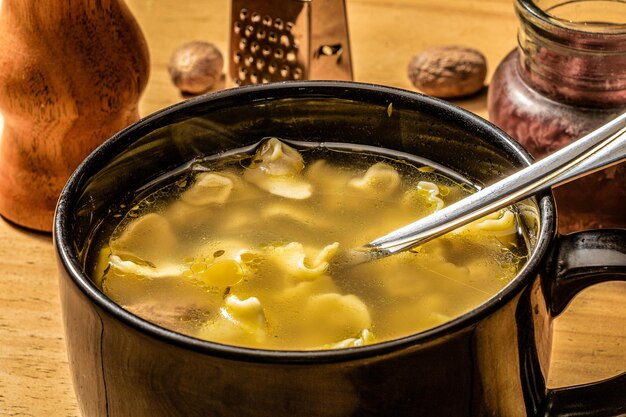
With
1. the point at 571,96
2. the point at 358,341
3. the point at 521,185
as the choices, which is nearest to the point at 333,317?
the point at 358,341

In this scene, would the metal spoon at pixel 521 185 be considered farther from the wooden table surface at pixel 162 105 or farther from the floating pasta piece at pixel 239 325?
the wooden table surface at pixel 162 105

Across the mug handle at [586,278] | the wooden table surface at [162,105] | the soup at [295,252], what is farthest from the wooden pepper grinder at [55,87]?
the mug handle at [586,278]

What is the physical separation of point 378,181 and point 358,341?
0.27 meters

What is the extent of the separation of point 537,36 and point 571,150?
42 centimetres

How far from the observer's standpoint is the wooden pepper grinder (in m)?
1.18

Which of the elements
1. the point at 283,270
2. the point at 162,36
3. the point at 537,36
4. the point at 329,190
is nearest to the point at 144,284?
the point at 283,270

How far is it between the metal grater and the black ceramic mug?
0.47m

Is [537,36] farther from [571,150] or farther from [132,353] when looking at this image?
[132,353]

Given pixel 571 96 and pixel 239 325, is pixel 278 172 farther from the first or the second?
pixel 571 96

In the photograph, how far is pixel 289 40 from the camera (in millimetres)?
1383

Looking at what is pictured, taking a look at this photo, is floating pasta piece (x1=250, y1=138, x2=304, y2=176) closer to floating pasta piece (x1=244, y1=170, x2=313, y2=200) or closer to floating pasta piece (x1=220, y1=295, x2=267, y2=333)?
floating pasta piece (x1=244, y1=170, x2=313, y2=200)

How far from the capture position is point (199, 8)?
1.66 metres

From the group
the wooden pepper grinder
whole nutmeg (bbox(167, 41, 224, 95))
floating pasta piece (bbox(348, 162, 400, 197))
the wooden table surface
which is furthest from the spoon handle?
whole nutmeg (bbox(167, 41, 224, 95))

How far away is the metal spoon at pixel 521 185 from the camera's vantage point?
775 millimetres
